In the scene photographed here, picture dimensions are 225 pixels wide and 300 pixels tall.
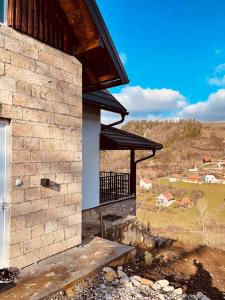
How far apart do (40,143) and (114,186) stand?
237 inches

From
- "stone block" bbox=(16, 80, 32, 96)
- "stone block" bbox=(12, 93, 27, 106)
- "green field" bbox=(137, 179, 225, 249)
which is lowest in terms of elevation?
"green field" bbox=(137, 179, 225, 249)

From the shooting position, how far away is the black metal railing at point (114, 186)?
9172 millimetres

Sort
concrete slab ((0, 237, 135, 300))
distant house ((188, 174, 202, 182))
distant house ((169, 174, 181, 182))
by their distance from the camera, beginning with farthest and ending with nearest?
distant house ((169, 174, 181, 182)), distant house ((188, 174, 202, 182)), concrete slab ((0, 237, 135, 300))

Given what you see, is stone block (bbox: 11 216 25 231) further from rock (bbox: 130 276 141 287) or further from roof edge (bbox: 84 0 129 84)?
roof edge (bbox: 84 0 129 84)

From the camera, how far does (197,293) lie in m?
3.65

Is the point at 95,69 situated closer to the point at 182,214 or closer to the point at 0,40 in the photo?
the point at 0,40

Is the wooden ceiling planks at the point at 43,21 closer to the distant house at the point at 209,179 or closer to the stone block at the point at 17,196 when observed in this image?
the stone block at the point at 17,196

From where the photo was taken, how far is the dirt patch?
13.3 feet

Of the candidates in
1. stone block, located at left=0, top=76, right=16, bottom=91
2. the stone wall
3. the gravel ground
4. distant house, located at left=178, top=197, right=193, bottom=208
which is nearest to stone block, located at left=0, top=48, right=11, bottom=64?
stone block, located at left=0, top=76, right=16, bottom=91

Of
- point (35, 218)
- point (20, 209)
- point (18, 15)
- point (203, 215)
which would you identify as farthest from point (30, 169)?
point (203, 215)

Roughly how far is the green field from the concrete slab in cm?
1123

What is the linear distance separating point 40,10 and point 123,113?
473 cm

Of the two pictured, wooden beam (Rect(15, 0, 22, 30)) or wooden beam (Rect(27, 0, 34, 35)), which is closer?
wooden beam (Rect(15, 0, 22, 30))

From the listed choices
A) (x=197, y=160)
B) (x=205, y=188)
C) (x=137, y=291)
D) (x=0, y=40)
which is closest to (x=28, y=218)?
(x=137, y=291)
